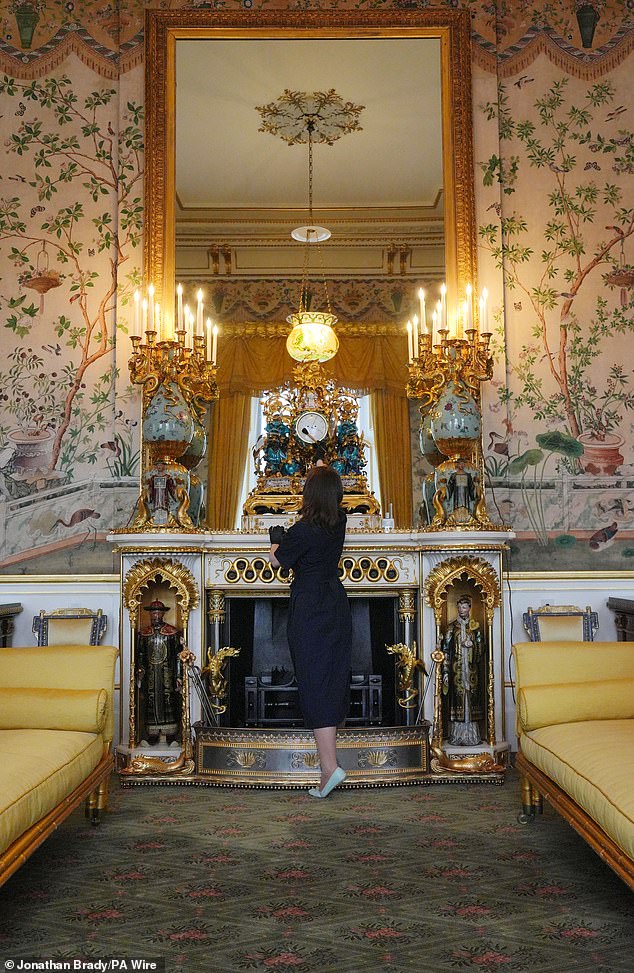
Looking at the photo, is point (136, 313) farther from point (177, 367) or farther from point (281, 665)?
point (281, 665)

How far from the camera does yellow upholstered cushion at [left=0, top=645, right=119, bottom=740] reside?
12.0 feet

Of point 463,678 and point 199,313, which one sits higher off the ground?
point 199,313

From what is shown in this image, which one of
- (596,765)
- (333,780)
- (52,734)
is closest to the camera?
(596,765)

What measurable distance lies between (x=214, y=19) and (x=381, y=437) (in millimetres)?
2691

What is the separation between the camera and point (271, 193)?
5340mm

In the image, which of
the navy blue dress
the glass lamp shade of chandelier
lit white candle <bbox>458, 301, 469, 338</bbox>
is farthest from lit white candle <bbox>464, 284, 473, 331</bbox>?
the navy blue dress

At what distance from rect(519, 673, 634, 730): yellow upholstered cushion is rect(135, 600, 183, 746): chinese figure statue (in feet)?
6.57

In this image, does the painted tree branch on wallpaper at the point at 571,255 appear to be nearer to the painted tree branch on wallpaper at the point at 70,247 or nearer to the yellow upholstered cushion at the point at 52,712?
the painted tree branch on wallpaper at the point at 70,247

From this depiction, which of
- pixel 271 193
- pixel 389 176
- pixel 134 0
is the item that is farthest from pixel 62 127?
pixel 389 176

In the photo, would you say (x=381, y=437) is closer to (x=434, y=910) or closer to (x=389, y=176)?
(x=389, y=176)

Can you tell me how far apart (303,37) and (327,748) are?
405cm

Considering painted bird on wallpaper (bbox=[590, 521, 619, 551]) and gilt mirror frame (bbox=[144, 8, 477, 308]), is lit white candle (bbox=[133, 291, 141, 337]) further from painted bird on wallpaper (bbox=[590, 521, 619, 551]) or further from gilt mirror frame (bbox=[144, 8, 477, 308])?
painted bird on wallpaper (bbox=[590, 521, 619, 551])

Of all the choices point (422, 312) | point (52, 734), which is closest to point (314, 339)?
point (422, 312)

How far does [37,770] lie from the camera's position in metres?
2.84
